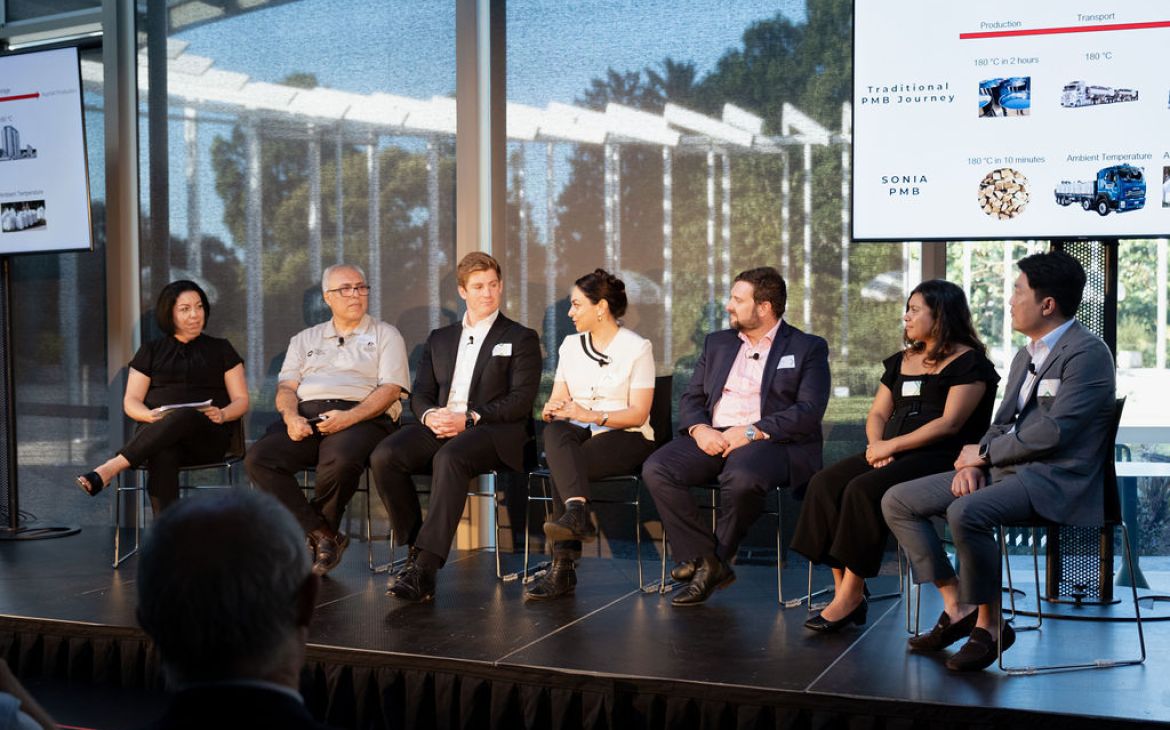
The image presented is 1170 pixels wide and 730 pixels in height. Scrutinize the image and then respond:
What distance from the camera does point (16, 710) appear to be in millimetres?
1324

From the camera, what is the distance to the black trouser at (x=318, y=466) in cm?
455

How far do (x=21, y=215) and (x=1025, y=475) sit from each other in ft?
15.1

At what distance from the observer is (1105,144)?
390 cm

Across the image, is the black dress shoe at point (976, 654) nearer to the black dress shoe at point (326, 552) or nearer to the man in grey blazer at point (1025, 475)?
the man in grey blazer at point (1025, 475)

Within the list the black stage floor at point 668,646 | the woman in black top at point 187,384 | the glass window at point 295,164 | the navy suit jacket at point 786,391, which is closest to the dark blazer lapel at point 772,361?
the navy suit jacket at point 786,391

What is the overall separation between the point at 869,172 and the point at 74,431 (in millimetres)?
4383

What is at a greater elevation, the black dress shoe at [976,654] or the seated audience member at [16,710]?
the seated audience member at [16,710]

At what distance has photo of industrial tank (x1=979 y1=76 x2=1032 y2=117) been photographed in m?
3.96

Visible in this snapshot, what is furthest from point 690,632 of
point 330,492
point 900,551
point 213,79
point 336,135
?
point 213,79

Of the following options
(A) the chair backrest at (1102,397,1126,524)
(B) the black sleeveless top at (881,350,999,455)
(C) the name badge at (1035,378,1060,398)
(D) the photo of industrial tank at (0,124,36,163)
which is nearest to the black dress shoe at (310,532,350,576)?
(B) the black sleeveless top at (881,350,999,455)

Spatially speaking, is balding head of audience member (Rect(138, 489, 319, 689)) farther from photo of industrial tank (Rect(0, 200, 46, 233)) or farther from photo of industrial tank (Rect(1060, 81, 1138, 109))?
photo of industrial tank (Rect(0, 200, 46, 233))

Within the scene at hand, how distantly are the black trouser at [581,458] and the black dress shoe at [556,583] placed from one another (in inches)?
1.7

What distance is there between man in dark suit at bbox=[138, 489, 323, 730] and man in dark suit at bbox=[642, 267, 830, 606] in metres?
2.94

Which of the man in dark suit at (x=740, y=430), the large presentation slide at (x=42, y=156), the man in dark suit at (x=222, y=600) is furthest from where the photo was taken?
the large presentation slide at (x=42, y=156)
